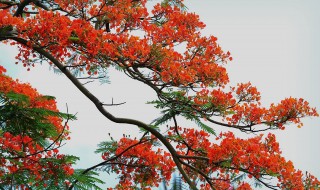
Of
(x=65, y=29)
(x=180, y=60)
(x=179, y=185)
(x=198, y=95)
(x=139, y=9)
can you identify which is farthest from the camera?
(x=139, y=9)

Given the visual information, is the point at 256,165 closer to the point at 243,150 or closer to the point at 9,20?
the point at 243,150

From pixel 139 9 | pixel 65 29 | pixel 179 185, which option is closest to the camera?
pixel 179 185

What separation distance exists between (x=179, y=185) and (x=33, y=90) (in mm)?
4471

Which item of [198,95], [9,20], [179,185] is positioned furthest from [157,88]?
[179,185]

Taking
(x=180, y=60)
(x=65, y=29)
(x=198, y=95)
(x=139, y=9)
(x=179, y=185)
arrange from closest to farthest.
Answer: (x=179, y=185)
(x=65, y=29)
(x=198, y=95)
(x=180, y=60)
(x=139, y=9)

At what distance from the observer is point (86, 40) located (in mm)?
5320

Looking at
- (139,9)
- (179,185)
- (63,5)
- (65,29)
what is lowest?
(179,185)

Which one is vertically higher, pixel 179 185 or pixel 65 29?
pixel 65 29

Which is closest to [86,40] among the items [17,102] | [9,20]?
[9,20]

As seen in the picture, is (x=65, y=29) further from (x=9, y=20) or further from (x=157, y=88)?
(x=157, y=88)

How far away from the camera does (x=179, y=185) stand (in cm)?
201

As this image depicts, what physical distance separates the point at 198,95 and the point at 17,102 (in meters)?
2.31

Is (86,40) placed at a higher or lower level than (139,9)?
lower

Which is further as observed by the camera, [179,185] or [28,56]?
[28,56]
